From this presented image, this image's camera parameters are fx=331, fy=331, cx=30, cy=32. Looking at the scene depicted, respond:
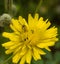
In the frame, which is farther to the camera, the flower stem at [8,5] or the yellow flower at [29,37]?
the flower stem at [8,5]

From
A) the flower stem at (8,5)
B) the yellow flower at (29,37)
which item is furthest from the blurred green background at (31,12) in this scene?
the yellow flower at (29,37)

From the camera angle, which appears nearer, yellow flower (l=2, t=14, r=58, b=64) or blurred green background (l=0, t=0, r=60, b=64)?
yellow flower (l=2, t=14, r=58, b=64)

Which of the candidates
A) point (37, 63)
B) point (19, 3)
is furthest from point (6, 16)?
point (19, 3)

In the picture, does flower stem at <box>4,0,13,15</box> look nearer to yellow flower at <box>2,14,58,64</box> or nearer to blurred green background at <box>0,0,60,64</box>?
blurred green background at <box>0,0,60,64</box>

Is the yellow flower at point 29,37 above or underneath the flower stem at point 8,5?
underneath

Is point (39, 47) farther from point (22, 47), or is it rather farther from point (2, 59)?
point (2, 59)

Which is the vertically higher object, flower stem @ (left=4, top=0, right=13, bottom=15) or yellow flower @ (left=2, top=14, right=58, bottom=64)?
flower stem @ (left=4, top=0, right=13, bottom=15)

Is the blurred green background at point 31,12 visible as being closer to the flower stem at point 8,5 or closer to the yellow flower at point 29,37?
the flower stem at point 8,5

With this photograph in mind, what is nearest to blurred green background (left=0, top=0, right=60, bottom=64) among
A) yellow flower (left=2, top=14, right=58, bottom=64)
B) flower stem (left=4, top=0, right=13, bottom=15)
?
flower stem (left=4, top=0, right=13, bottom=15)

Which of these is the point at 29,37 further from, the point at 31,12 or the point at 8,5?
the point at 31,12
